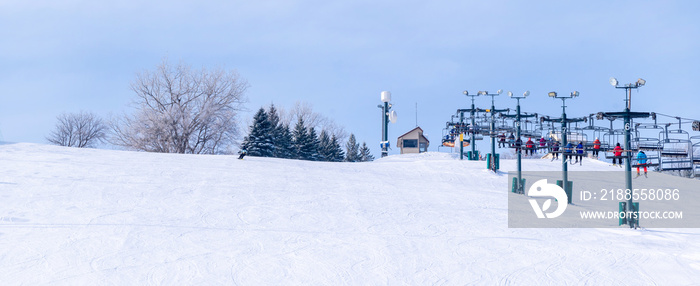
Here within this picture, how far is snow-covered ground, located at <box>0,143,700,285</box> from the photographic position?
30.9 feet

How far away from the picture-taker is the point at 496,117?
29.2 m

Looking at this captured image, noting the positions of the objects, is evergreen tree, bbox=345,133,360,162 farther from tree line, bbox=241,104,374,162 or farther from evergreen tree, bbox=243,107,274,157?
evergreen tree, bbox=243,107,274,157

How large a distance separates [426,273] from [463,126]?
2434cm

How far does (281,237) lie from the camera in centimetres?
1195

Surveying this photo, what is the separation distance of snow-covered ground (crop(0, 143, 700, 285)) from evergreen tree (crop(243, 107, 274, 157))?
80.9 feet

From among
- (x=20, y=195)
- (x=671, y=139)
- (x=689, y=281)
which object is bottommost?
(x=689, y=281)

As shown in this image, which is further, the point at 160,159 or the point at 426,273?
the point at 160,159

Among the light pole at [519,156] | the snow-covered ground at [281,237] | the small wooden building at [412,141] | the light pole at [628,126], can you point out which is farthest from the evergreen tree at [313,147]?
Result: the light pole at [628,126]

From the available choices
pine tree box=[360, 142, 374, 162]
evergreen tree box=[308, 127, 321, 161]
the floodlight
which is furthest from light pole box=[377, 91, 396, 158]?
pine tree box=[360, 142, 374, 162]

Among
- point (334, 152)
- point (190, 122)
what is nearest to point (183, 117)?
point (190, 122)

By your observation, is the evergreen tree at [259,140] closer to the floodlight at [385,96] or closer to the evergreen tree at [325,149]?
the floodlight at [385,96]

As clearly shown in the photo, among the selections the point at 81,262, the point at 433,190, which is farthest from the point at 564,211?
the point at 81,262

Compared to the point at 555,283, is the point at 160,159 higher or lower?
higher

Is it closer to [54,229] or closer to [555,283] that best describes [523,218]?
[555,283]
